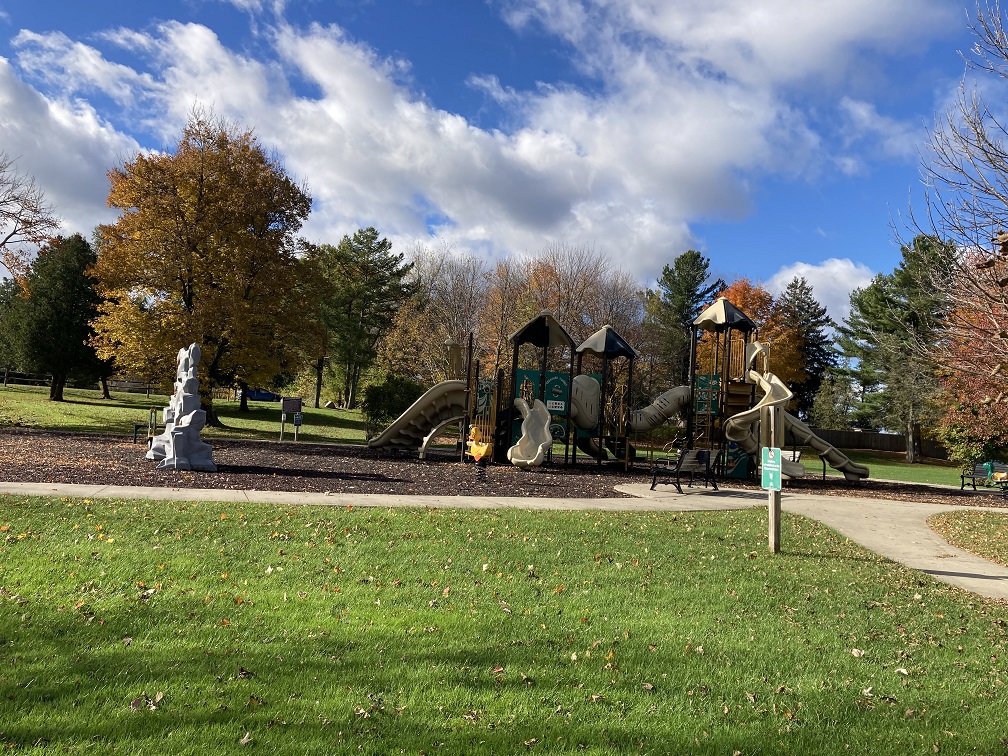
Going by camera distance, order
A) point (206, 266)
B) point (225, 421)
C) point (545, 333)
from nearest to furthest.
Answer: point (545, 333), point (206, 266), point (225, 421)

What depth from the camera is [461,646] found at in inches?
184

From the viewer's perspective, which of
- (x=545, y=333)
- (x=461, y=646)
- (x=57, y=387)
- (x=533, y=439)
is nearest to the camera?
(x=461, y=646)

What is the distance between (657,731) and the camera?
3.64 meters

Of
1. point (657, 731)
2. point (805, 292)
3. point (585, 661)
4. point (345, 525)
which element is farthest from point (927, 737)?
point (805, 292)

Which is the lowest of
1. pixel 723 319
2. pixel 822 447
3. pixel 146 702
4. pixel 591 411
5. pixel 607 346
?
pixel 146 702

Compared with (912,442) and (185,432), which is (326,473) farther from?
(912,442)

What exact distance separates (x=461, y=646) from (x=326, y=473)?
35.0 ft

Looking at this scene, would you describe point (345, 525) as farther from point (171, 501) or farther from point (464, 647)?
point (464, 647)

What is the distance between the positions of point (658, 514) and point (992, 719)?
7.31 meters

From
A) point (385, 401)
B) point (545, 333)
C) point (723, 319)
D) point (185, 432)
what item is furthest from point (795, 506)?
point (385, 401)

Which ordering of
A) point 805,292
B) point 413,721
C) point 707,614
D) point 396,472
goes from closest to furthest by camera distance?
point 413,721, point 707,614, point 396,472, point 805,292

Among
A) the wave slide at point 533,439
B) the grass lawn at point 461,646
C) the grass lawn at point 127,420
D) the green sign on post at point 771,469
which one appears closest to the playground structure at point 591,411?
the wave slide at point 533,439

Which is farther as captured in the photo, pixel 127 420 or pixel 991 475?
pixel 127 420

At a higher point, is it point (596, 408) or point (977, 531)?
point (596, 408)
